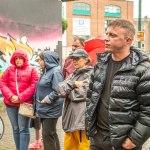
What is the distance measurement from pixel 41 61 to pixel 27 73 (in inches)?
20.8

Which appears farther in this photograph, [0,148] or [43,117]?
[0,148]

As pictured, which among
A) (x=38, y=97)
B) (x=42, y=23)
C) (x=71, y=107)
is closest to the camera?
(x=71, y=107)

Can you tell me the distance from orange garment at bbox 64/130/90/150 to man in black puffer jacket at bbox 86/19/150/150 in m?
2.09

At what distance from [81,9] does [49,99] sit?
233ft

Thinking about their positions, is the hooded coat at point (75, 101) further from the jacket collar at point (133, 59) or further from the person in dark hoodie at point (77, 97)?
the jacket collar at point (133, 59)

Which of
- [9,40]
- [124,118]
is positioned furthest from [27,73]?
[9,40]

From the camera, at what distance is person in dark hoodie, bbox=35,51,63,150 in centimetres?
677

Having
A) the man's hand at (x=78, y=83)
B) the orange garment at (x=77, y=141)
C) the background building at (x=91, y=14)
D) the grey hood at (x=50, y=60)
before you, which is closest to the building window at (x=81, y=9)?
the background building at (x=91, y=14)

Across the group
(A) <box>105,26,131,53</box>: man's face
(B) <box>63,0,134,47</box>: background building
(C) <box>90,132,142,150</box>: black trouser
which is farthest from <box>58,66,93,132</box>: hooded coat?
(B) <box>63,0,134,47</box>: background building

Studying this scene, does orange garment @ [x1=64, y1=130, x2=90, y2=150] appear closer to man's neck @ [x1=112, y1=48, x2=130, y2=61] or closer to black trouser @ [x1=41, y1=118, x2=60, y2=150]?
black trouser @ [x1=41, y1=118, x2=60, y2=150]

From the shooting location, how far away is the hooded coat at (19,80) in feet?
24.2

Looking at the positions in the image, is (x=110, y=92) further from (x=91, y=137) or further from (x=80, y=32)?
(x=80, y=32)

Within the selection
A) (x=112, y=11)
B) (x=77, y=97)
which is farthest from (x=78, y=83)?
(x=112, y=11)

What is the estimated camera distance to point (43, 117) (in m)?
6.80
